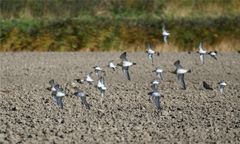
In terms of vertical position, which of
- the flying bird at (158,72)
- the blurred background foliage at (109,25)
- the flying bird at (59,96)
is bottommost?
the blurred background foliage at (109,25)

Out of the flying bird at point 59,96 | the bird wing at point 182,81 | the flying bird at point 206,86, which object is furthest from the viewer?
the flying bird at point 206,86

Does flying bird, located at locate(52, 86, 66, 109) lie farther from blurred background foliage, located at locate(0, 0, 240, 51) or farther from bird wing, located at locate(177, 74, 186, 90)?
blurred background foliage, located at locate(0, 0, 240, 51)

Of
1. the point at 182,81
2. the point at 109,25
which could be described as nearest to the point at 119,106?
the point at 182,81

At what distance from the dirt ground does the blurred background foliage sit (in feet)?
7.47

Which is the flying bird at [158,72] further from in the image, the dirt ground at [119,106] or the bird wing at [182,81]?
the bird wing at [182,81]

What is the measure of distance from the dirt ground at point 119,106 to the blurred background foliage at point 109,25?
2278 mm

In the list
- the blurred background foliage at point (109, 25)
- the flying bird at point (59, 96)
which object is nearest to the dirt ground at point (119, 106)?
the flying bird at point (59, 96)

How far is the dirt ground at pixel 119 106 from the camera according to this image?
11.9 meters

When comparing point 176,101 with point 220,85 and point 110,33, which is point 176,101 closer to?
point 220,85

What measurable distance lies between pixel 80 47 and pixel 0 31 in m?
2.29

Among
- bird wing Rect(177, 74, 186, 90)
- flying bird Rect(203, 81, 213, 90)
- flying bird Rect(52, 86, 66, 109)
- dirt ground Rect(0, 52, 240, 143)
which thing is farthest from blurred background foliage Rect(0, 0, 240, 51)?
flying bird Rect(52, 86, 66, 109)

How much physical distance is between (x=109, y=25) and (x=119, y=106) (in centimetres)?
1195

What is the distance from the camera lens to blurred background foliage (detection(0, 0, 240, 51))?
2473 cm

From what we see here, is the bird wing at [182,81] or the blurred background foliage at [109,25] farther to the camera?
the blurred background foliage at [109,25]
